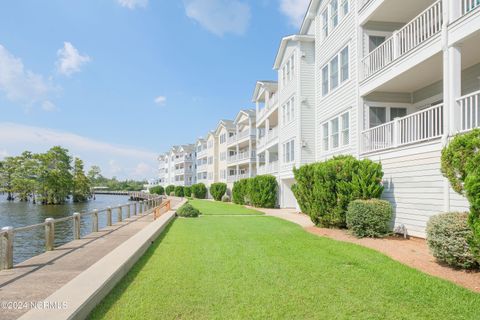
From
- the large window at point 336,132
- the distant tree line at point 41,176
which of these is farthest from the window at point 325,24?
the distant tree line at point 41,176

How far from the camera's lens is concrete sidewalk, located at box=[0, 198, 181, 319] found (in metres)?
5.76

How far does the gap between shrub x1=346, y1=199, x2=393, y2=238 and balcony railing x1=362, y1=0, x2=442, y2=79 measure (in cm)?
535

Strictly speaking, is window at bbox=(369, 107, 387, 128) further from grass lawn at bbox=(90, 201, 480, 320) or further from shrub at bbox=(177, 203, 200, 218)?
shrub at bbox=(177, 203, 200, 218)

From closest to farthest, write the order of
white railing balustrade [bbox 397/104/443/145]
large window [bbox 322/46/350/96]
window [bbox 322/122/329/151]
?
white railing balustrade [bbox 397/104/443/145], large window [bbox 322/46/350/96], window [bbox 322/122/329/151]

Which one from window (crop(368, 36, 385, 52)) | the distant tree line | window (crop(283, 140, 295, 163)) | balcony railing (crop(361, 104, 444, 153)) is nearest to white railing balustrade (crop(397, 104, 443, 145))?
balcony railing (crop(361, 104, 444, 153))

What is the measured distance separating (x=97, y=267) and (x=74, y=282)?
0.99 meters

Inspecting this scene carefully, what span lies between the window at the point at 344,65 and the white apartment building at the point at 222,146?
1461 inches

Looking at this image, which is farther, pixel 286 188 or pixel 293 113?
pixel 286 188

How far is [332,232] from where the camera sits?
42.3 ft

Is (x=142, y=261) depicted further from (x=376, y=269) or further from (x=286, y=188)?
(x=286, y=188)

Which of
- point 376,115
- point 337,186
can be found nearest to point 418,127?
point 337,186

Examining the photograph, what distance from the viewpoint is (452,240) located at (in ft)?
23.4

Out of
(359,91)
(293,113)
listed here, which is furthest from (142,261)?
(293,113)

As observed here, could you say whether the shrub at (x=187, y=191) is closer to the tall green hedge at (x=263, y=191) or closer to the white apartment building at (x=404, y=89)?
the tall green hedge at (x=263, y=191)
